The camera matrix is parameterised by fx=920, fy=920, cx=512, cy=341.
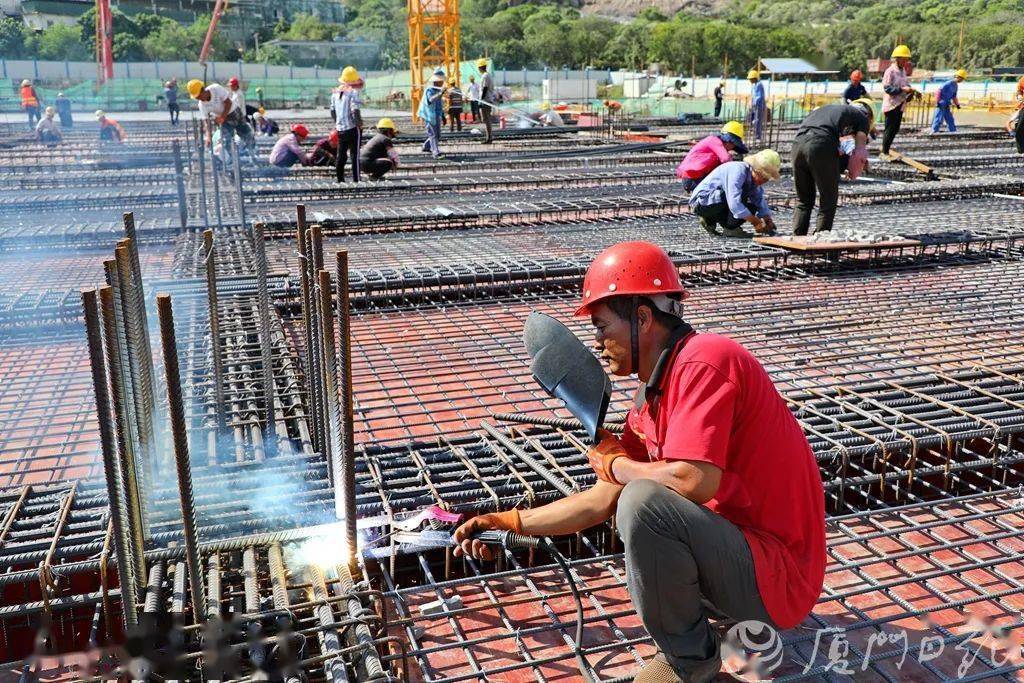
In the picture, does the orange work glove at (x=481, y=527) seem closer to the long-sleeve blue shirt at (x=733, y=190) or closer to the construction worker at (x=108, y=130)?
the long-sleeve blue shirt at (x=733, y=190)

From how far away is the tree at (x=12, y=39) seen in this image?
33.0 m

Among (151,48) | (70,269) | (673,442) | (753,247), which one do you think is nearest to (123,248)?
(673,442)

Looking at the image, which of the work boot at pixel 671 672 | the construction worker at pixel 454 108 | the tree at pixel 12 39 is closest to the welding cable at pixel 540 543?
the work boot at pixel 671 672

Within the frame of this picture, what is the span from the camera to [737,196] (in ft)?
24.0

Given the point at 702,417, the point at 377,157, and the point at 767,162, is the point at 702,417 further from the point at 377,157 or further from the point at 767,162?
the point at 377,157

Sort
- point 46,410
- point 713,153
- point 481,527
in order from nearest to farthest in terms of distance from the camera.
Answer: point 481,527
point 46,410
point 713,153

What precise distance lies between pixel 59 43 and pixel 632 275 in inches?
2163

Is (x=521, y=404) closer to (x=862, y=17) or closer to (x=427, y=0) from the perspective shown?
(x=427, y=0)

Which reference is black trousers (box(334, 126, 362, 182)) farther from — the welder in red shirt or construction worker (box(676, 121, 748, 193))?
the welder in red shirt

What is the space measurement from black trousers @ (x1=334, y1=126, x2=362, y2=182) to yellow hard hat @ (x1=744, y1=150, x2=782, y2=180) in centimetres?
534

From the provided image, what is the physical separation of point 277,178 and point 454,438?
9.04 meters

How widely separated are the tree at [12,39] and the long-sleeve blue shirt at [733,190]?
29.7 m

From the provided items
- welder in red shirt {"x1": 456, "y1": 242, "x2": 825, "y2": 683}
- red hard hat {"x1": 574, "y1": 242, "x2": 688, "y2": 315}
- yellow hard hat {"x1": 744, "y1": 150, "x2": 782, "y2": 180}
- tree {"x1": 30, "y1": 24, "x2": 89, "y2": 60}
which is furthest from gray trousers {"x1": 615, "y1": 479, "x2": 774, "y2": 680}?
tree {"x1": 30, "y1": 24, "x2": 89, "y2": 60}

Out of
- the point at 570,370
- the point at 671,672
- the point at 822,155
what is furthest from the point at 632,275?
the point at 822,155
